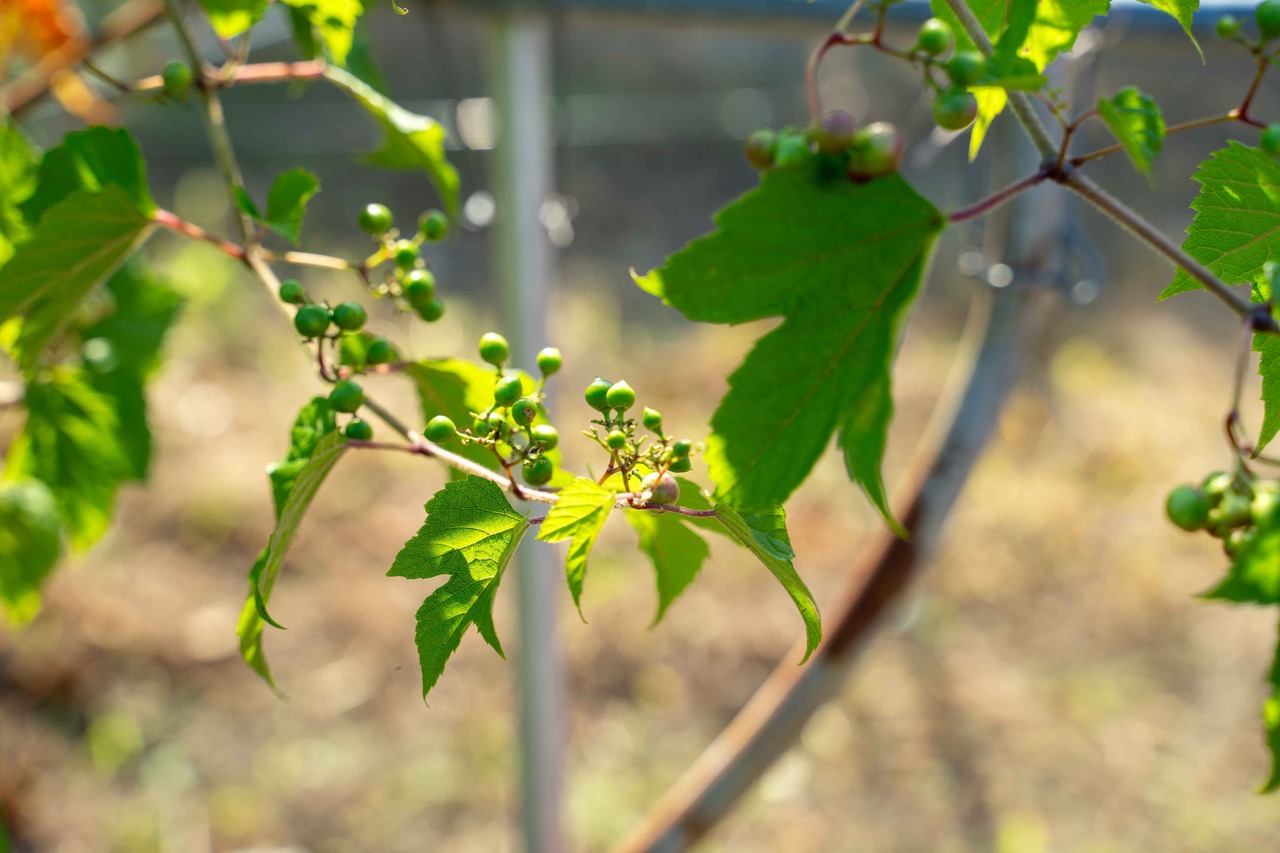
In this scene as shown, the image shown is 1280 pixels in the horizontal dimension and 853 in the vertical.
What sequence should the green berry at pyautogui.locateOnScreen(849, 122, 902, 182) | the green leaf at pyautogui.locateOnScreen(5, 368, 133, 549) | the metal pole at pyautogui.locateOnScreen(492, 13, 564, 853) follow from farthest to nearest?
the metal pole at pyautogui.locateOnScreen(492, 13, 564, 853), the green leaf at pyautogui.locateOnScreen(5, 368, 133, 549), the green berry at pyautogui.locateOnScreen(849, 122, 902, 182)

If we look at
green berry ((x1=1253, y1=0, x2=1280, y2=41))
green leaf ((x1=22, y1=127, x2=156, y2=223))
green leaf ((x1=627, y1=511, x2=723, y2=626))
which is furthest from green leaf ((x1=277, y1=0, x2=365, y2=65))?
green berry ((x1=1253, y1=0, x2=1280, y2=41))

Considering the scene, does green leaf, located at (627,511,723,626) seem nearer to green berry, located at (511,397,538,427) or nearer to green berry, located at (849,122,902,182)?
green berry, located at (511,397,538,427)

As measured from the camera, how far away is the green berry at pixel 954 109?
0.39 m

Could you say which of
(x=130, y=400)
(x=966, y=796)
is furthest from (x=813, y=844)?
(x=130, y=400)

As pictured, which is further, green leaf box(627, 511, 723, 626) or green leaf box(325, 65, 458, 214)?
green leaf box(325, 65, 458, 214)

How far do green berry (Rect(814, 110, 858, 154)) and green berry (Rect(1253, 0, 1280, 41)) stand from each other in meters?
0.23

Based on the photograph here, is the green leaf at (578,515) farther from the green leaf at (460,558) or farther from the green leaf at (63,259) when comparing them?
the green leaf at (63,259)

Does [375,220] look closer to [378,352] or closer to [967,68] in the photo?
[378,352]

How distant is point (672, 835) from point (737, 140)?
10.1 ft

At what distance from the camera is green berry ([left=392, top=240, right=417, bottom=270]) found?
23.0 inches

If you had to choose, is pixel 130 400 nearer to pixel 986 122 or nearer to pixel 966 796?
pixel 986 122

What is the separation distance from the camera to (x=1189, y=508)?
1.37 ft

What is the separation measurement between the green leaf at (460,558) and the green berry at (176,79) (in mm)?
358

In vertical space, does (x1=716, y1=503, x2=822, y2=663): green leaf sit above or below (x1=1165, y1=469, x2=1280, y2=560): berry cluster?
below
